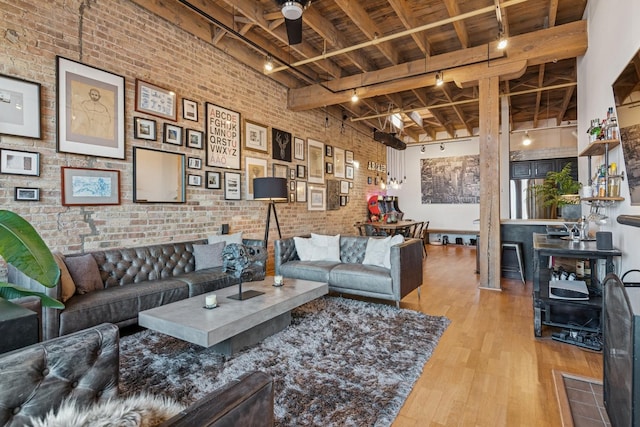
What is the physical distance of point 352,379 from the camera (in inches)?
91.4

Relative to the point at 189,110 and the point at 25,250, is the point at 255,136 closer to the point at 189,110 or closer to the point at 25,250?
the point at 189,110

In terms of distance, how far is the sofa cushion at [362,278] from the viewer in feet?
12.8

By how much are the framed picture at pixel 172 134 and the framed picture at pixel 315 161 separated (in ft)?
9.98

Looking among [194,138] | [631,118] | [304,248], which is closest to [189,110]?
[194,138]

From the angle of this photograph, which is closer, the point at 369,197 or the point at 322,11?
the point at 322,11

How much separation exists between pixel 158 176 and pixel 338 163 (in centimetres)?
471

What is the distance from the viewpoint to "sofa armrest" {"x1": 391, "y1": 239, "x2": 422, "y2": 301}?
12.7 ft

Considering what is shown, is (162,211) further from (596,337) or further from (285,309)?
(596,337)

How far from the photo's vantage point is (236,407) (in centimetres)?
99

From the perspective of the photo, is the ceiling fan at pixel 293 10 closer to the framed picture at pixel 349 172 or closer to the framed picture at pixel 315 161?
the framed picture at pixel 315 161

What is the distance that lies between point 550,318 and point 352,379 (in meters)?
2.24

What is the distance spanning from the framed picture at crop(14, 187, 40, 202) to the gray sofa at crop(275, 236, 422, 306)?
2.72 m

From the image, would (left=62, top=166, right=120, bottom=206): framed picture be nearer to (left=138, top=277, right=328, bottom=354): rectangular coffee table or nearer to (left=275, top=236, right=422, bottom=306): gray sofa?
(left=138, top=277, right=328, bottom=354): rectangular coffee table

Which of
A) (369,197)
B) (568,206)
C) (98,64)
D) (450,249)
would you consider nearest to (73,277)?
(98,64)
